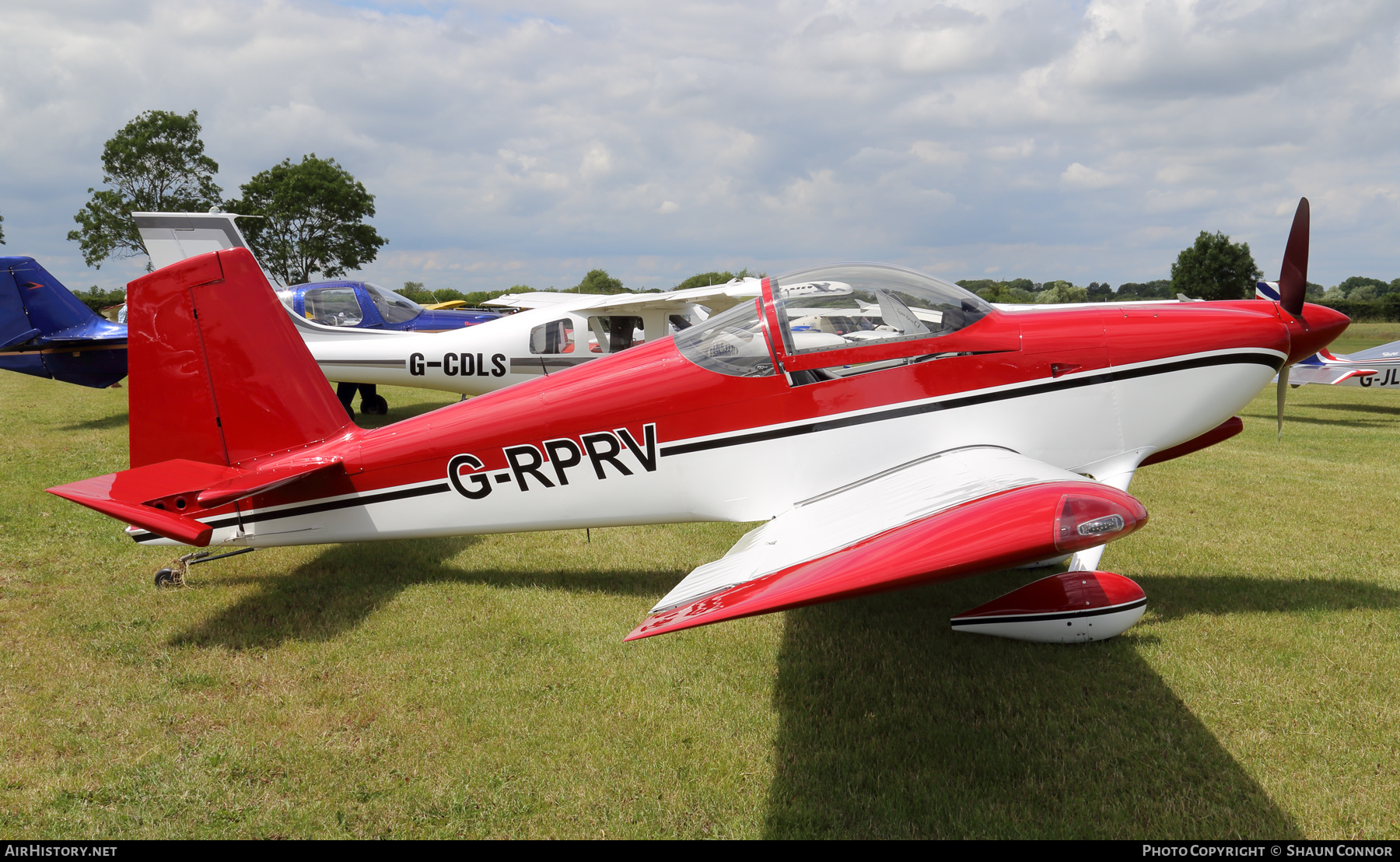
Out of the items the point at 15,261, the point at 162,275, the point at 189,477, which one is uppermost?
the point at 15,261

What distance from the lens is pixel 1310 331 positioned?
4219 millimetres

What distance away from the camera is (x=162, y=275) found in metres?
4.19

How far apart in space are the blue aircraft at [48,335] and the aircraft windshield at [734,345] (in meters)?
13.0

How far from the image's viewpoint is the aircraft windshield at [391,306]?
11.8m

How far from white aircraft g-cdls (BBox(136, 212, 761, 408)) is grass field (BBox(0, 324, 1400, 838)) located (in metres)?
4.63

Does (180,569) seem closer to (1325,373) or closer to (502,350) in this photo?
(502,350)

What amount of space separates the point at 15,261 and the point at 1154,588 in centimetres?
1678

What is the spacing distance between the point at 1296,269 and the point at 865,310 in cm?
257

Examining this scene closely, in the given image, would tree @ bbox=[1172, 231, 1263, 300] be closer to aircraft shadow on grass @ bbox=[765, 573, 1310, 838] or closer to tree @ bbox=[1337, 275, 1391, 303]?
tree @ bbox=[1337, 275, 1391, 303]

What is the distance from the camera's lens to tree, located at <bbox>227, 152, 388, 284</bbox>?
4959 cm

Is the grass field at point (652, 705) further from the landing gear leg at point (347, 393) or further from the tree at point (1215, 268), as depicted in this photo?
the tree at point (1215, 268)

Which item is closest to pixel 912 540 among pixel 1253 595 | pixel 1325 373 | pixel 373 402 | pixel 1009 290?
pixel 1253 595
